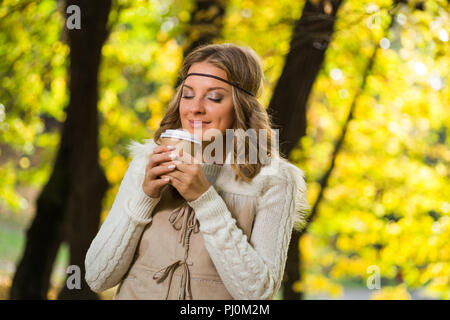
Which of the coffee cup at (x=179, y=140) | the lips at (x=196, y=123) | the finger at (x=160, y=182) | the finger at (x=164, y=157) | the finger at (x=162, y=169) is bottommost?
the finger at (x=160, y=182)

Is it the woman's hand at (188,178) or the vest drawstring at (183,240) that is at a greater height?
the woman's hand at (188,178)

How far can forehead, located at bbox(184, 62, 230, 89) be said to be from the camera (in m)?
2.14

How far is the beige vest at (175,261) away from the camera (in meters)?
2.01

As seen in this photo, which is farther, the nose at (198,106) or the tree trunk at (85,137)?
the tree trunk at (85,137)

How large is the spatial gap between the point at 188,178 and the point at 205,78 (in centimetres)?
44

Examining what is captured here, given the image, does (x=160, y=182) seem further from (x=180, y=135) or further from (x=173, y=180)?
(x=180, y=135)

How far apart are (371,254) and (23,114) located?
469 cm

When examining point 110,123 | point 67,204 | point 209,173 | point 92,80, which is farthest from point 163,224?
point 110,123

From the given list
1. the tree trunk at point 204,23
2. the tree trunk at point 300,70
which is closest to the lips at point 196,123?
the tree trunk at point 300,70

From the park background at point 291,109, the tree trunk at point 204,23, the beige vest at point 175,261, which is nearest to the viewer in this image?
the beige vest at point 175,261

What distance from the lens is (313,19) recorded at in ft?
12.9

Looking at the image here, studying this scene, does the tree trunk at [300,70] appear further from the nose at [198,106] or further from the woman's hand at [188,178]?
the woman's hand at [188,178]

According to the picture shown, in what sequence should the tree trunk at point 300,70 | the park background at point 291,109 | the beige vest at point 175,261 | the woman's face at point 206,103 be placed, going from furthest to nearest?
the park background at point 291,109 → the tree trunk at point 300,70 → the woman's face at point 206,103 → the beige vest at point 175,261
